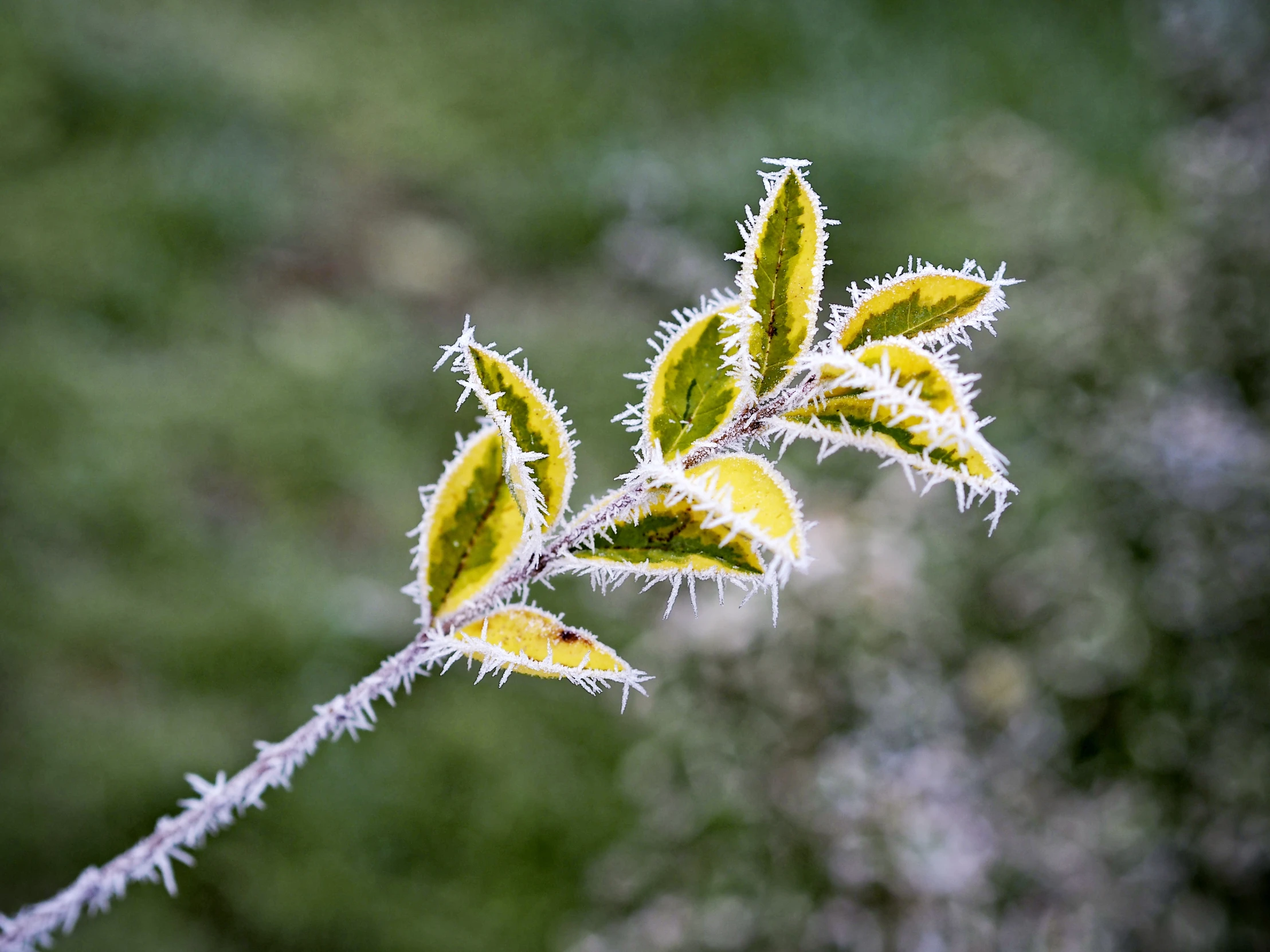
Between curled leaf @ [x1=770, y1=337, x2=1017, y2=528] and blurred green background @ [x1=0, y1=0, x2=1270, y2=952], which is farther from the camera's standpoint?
blurred green background @ [x1=0, y1=0, x2=1270, y2=952]

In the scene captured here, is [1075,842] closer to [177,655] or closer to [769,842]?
[769,842]

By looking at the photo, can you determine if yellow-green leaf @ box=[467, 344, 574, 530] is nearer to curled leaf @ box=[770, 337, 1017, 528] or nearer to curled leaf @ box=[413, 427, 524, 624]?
curled leaf @ box=[413, 427, 524, 624]

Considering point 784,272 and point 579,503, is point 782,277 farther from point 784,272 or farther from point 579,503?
point 579,503

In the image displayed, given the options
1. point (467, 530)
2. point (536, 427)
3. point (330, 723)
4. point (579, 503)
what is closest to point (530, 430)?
point (536, 427)

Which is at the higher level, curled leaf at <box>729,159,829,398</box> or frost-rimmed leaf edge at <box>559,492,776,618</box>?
curled leaf at <box>729,159,829,398</box>

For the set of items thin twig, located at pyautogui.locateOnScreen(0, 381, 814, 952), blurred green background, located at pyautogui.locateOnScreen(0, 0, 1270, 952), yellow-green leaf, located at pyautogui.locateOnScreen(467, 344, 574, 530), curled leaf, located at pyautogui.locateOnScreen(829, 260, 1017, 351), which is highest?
blurred green background, located at pyautogui.locateOnScreen(0, 0, 1270, 952)

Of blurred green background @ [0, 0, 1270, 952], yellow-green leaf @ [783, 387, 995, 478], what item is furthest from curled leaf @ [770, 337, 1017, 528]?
blurred green background @ [0, 0, 1270, 952]

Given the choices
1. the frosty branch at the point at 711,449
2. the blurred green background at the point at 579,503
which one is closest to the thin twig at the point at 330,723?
the frosty branch at the point at 711,449
